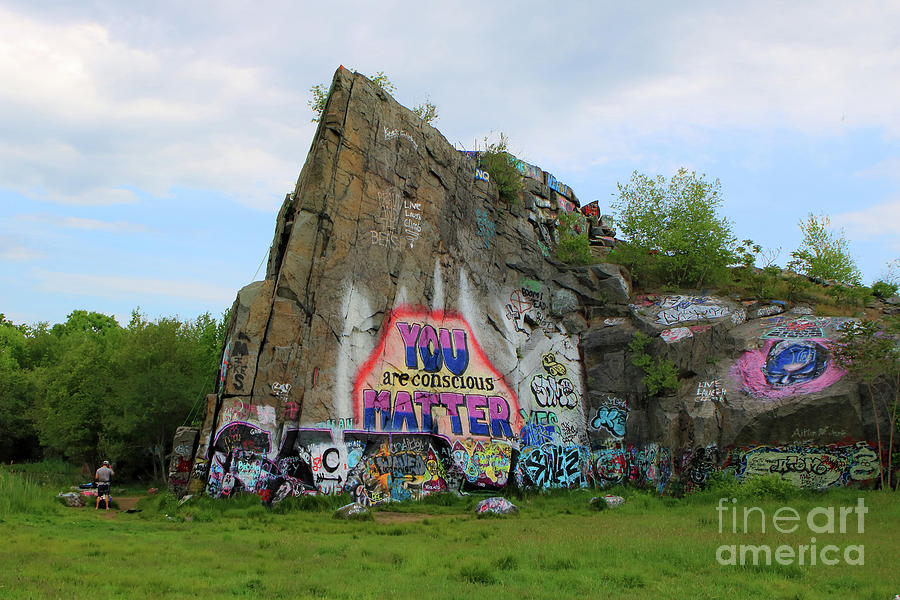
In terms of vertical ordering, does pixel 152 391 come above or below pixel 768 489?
above

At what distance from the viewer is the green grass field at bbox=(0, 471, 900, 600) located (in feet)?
33.4

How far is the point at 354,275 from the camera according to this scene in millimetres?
23625

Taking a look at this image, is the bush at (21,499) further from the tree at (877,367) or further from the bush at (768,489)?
the tree at (877,367)

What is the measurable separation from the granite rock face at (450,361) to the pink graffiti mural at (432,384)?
62 millimetres

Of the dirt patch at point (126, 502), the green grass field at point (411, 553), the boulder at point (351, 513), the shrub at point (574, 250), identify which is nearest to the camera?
the green grass field at point (411, 553)

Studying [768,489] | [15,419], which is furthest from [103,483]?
[15,419]

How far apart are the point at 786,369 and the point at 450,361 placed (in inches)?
455

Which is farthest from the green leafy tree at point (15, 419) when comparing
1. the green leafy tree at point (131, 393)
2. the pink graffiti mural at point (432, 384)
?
the pink graffiti mural at point (432, 384)

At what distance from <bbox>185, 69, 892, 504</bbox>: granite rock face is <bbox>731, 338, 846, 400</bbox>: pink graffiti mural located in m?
0.06

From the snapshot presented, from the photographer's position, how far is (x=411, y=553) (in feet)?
43.4

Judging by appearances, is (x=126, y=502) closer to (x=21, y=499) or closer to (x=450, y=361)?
(x=21, y=499)

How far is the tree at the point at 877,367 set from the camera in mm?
21062

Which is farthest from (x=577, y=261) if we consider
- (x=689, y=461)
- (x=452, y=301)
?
(x=689, y=461)

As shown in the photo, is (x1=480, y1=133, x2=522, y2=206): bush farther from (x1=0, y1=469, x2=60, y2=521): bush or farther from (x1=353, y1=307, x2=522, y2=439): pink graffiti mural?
(x1=0, y1=469, x2=60, y2=521): bush
